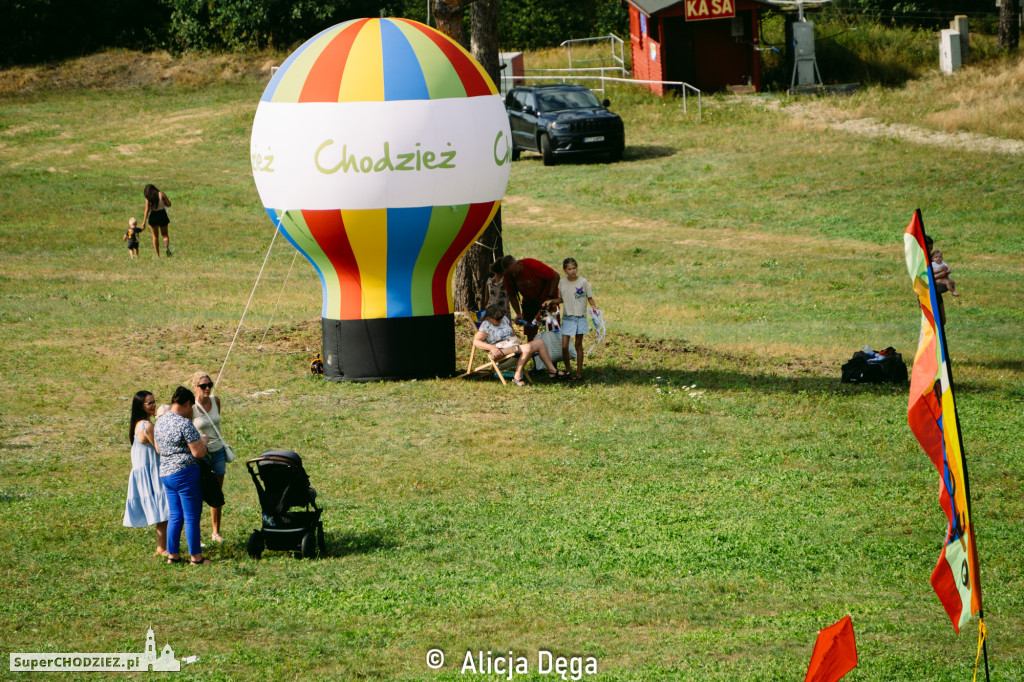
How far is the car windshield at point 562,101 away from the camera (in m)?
32.4

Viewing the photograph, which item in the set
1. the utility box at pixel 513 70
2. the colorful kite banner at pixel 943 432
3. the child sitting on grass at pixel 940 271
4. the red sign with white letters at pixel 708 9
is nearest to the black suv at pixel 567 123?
the red sign with white letters at pixel 708 9

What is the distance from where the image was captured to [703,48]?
3788 centimetres

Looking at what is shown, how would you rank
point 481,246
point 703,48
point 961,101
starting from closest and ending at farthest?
point 481,246 → point 961,101 → point 703,48

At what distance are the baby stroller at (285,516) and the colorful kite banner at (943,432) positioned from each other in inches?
213

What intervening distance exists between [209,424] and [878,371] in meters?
9.38

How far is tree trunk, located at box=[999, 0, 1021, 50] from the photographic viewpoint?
123 ft

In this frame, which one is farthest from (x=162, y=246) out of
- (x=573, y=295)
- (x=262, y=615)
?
(x=262, y=615)

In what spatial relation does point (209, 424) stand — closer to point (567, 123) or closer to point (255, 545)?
point (255, 545)

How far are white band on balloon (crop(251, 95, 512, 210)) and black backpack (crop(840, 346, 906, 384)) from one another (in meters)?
5.66

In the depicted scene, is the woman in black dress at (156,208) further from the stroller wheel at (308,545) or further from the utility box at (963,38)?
the utility box at (963,38)

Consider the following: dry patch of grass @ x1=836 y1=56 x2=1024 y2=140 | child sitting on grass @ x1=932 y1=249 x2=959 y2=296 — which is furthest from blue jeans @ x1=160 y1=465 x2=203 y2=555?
dry patch of grass @ x1=836 y1=56 x2=1024 y2=140

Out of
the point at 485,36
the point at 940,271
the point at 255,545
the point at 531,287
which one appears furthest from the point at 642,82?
the point at 255,545

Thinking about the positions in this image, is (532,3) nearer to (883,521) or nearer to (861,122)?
(861,122)

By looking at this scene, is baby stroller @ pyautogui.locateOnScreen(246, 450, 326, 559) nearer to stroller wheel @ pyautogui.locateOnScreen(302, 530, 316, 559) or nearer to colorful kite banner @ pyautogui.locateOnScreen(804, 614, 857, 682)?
stroller wheel @ pyautogui.locateOnScreen(302, 530, 316, 559)
